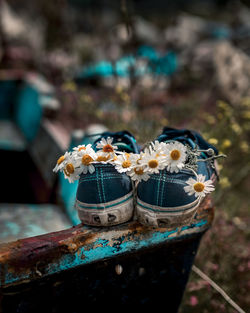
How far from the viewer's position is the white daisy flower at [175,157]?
0.96 m

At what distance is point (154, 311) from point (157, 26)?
9345 millimetres

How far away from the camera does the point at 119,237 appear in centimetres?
107

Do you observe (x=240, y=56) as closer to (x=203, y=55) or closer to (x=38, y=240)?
(x=203, y=55)

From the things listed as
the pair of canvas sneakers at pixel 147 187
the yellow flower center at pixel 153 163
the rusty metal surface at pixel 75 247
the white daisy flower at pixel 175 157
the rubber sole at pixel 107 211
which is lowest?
Result: the rusty metal surface at pixel 75 247

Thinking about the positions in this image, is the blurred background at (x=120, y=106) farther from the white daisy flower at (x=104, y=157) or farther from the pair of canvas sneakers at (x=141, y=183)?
the white daisy flower at (x=104, y=157)

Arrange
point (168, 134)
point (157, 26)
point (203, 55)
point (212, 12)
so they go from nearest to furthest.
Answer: point (168, 134) < point (203, 55) < point (157, 26) < point (212, 12)

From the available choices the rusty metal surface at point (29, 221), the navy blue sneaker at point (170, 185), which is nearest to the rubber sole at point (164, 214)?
the navy blue sneaker at point (170, 185)

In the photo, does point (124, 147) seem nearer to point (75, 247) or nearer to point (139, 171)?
point (139, 171)

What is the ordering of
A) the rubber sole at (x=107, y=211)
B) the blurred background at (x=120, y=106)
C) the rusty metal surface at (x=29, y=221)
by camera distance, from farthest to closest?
1. the blurred background at (x=120, y=106)
2. the rusty metal surface at (x=29, y=221)
3. the rubber sole at (x=107, y=211)

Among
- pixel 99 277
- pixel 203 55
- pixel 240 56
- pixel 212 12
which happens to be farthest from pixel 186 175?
pixel 212 12

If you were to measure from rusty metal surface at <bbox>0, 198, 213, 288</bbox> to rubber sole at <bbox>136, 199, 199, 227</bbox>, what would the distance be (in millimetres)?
69

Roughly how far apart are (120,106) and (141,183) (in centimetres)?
318

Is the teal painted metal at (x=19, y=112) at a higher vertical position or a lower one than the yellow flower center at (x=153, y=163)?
lower

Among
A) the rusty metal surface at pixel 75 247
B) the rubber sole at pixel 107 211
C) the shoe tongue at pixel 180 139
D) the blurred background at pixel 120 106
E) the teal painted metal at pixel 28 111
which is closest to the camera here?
the rusty metal surface at pixel 75 247
